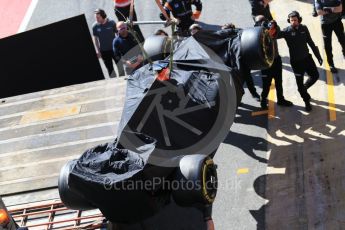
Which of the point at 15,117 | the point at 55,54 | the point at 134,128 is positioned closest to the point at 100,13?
the point at 55,54

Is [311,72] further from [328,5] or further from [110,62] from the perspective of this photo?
[110,62]

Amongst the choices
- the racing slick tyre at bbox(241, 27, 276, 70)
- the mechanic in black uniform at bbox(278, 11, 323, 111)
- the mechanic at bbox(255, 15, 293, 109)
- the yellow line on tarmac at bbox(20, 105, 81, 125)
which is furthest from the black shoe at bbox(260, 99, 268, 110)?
the yellow line on tarmac at bbox(20, 105, 81, 125)

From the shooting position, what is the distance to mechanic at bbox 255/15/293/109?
31.2 feet

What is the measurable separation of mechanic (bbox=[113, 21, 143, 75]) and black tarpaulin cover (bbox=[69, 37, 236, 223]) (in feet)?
6.49

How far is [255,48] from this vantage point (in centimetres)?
832

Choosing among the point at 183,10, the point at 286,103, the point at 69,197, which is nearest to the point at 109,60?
the point at 183,10

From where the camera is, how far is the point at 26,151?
8719 mm

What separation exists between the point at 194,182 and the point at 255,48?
278 cm

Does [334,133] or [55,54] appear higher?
[55,54]

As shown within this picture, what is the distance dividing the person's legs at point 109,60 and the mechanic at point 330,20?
14.9 ft

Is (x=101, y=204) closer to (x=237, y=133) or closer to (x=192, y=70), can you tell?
(x=192, y=70)

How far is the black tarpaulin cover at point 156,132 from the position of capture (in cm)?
631

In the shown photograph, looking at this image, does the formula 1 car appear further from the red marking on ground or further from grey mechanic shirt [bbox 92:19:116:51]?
the red marking on ground

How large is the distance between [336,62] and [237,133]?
277cm
